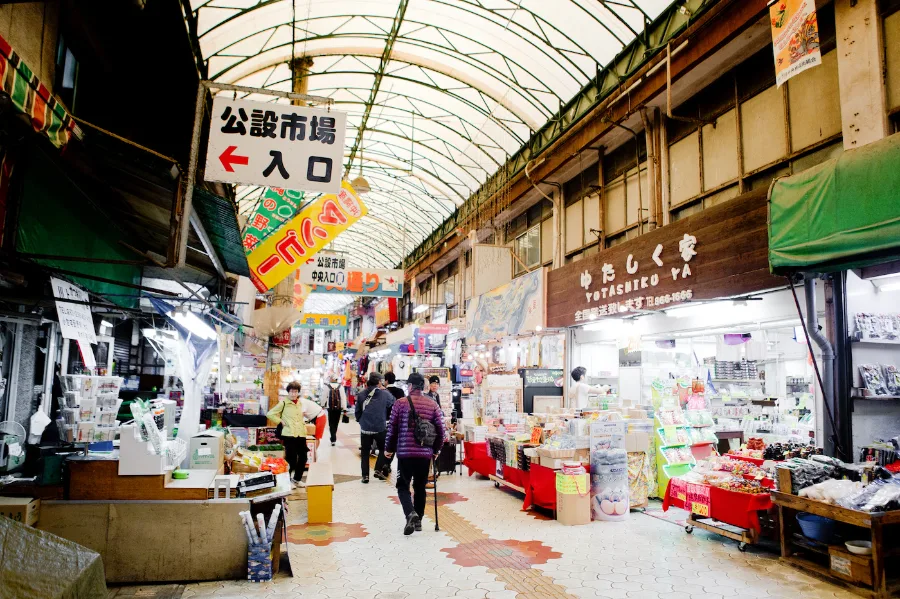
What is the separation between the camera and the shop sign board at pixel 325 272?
50.8ft

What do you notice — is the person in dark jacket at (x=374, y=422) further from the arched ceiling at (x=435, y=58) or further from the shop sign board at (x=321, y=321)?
the shop sign board at (x=321, y=321)

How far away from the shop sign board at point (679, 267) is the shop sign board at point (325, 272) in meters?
6.31

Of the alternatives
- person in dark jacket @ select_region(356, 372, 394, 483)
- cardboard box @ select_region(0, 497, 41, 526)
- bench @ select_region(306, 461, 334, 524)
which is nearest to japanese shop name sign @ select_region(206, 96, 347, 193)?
cardboard box @ select_region(0, 497, 41, 526)

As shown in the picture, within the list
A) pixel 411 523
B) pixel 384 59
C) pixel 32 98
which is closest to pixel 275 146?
pixel 32 98

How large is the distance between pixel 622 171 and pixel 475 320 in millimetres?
7109

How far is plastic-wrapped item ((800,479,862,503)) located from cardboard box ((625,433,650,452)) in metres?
2.79

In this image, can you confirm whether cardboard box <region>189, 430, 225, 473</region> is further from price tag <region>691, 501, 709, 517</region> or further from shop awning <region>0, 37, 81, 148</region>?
price tag <region>691, 501, 709, 517</region>

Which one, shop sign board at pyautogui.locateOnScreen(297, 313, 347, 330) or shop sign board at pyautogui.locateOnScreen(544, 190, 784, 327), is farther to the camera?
shop sign board at pyautogui.locateOnScreen(297, 313, 347, 330)

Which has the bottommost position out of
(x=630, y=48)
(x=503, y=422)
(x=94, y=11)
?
(x=503, y=422)

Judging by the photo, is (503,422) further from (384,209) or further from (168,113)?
(384,209)

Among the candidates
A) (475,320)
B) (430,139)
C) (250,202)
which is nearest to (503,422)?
(475,320)

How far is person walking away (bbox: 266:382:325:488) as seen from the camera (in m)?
9.87

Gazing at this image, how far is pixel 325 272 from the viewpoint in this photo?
51.5 feet

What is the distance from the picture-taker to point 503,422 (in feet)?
35.6
